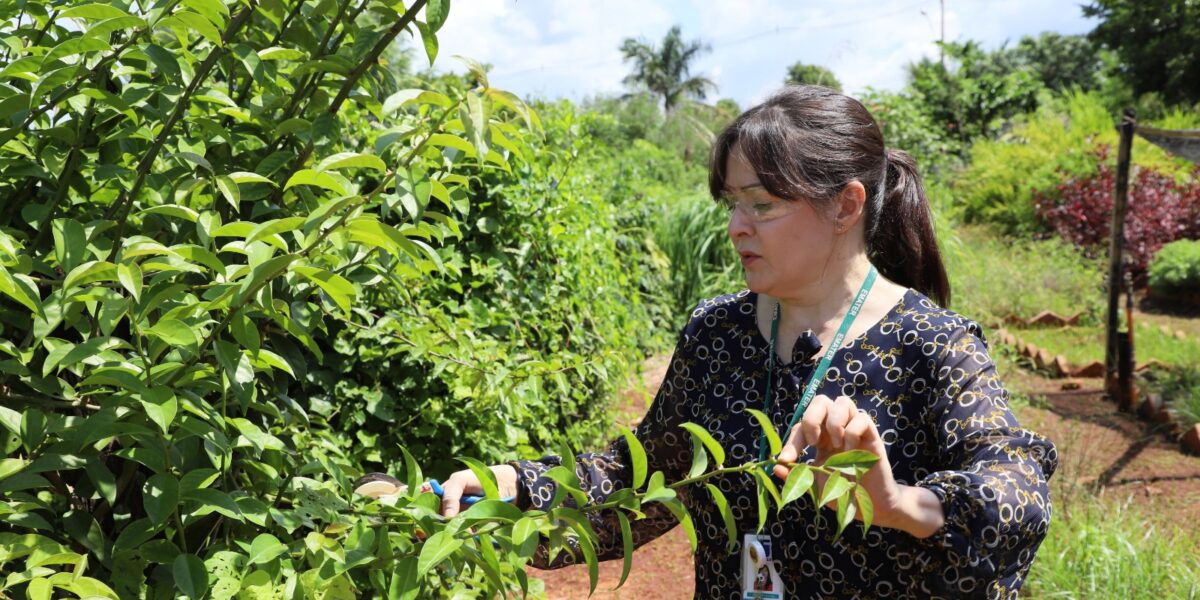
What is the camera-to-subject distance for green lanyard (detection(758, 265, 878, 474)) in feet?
6.04

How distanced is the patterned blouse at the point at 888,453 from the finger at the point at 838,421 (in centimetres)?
25

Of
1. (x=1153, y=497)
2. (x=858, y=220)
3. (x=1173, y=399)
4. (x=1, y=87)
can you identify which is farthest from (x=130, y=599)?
(x=1173, y=399)

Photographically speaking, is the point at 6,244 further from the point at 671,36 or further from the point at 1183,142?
the point at 671,36

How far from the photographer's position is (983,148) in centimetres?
1828

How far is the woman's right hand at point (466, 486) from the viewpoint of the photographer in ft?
5.84

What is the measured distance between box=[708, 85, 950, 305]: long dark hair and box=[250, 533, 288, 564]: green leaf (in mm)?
1023

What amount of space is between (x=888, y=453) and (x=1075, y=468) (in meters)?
4.00

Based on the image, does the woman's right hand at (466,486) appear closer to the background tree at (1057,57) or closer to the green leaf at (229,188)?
the green leaf at (229,188)

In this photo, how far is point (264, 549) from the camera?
4.70ft

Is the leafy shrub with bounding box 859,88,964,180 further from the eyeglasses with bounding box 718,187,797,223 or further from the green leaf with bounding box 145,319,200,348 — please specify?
the green leaf with bounding box 145,319,200,348

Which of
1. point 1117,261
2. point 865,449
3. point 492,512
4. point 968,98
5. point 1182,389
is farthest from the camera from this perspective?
point 968,98

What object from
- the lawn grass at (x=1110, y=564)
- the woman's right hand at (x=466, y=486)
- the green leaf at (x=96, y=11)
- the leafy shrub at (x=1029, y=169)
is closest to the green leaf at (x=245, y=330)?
the green leaf at (x=96, y=11)

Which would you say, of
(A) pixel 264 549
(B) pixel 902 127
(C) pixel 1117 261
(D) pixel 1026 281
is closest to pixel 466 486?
(A) pixel 264 549

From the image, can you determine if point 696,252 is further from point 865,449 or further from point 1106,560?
point 865,449
